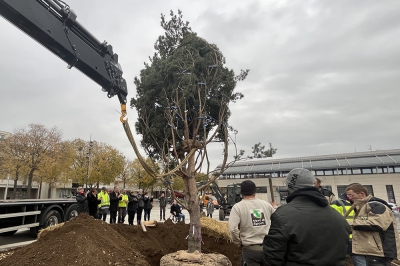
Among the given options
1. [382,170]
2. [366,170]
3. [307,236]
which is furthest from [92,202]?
[382,170]

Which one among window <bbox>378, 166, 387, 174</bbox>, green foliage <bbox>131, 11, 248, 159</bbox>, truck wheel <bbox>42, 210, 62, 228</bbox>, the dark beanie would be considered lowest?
truck wheel <bbox>42, 210, 62, 228</bbox>

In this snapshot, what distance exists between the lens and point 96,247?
14.1ft

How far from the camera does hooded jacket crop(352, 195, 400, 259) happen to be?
3023mm

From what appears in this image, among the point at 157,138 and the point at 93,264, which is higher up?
the point at 157,138

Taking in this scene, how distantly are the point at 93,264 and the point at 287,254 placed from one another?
344 centimetres

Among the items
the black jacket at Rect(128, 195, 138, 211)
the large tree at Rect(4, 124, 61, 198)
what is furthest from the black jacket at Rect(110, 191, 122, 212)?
the large tree at Rect(4, 124, 61, 198)

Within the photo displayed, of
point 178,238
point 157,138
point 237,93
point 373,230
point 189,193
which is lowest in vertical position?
point 178,238

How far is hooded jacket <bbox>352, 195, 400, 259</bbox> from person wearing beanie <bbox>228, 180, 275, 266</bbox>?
1.25 metres

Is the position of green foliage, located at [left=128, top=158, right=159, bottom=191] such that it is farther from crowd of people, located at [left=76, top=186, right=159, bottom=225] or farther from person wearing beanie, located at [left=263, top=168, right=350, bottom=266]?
person wearing beanie, located at [left=263, top=168, right=350, bottom=266]

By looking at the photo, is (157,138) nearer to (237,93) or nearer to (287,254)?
(237,93)

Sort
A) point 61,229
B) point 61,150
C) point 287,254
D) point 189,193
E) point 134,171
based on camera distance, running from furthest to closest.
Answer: point 134,171
point 61,150
point 189,193
point 61,229
point 287,254

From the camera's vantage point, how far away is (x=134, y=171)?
35469 millimetres

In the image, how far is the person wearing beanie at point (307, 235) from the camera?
160 cm

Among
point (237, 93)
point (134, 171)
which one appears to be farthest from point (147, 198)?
point (134, 171)
